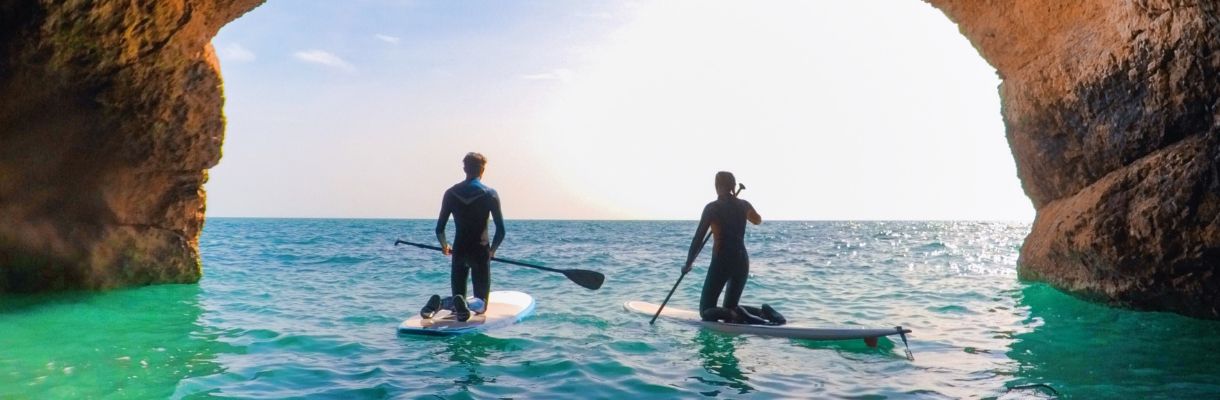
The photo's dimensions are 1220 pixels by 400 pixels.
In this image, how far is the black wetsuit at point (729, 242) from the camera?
8664mm

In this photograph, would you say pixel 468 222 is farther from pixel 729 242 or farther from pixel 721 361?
pixel 721 361

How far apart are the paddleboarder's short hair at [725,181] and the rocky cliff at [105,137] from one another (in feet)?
23.5

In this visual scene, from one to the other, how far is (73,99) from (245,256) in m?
14.7

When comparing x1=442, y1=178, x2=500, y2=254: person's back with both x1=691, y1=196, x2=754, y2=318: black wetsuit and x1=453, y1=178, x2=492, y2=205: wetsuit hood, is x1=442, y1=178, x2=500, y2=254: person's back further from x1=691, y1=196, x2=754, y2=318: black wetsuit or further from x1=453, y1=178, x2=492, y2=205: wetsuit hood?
x1=691, y1=196, x2=754, y2=318: black wetsuit

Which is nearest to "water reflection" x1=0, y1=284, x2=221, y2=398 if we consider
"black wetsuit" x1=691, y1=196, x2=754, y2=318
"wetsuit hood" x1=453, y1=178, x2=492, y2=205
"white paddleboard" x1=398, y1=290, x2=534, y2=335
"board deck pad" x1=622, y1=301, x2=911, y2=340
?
"white paddleboard" x1=398, y1=290, x2=534, y2=335

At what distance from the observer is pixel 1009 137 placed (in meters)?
13.7

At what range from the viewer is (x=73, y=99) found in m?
10.4

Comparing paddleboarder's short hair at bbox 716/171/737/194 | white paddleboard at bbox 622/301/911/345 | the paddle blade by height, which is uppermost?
paddleboarder's short hair at bbox 716/171/737/194

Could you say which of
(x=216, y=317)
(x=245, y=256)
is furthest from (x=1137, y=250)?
(x=245, y=256)

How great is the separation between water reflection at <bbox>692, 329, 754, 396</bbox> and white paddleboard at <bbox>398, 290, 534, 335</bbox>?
2.25 m

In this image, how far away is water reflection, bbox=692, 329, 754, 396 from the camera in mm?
6008

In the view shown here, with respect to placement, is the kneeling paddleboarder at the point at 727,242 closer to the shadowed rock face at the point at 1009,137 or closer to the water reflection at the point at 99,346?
the shadowed rock face at the point at 1009,137

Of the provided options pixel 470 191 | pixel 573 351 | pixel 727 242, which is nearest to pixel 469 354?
pixel 573 351

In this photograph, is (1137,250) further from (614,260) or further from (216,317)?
(614,260)
